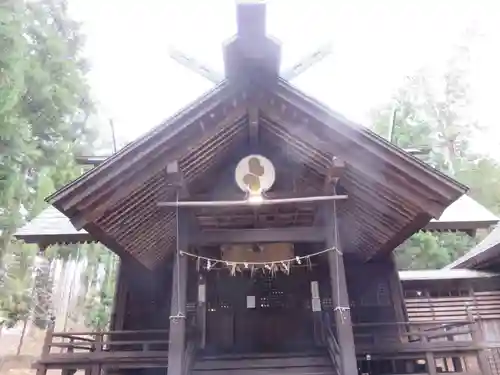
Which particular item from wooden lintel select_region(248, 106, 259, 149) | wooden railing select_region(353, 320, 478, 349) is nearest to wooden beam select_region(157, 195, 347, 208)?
wooden lintel select_region(248, 106, 259, 149)

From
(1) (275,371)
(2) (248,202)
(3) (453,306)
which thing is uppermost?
(2) (248,202)

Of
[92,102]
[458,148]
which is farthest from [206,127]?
[458,148]

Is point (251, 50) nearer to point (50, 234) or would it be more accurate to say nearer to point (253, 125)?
point (253, 125)

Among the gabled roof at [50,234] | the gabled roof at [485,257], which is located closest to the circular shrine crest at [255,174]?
the gabled roof at [50,234]

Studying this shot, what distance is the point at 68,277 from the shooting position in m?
30.9

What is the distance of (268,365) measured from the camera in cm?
696

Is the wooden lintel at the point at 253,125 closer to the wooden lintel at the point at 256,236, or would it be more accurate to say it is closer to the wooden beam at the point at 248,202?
the wooden beam at the point at 248,202

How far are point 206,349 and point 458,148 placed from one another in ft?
77.7

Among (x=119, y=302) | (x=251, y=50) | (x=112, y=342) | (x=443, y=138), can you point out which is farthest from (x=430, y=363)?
(x=443, y=138)

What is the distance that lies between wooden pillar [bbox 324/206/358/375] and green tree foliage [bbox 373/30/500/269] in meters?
15.9

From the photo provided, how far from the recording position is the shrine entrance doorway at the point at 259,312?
350 inches

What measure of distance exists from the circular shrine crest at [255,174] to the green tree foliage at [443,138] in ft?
53.5

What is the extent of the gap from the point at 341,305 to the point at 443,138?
2432 cm

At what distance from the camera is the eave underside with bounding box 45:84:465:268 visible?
579 centimetres
